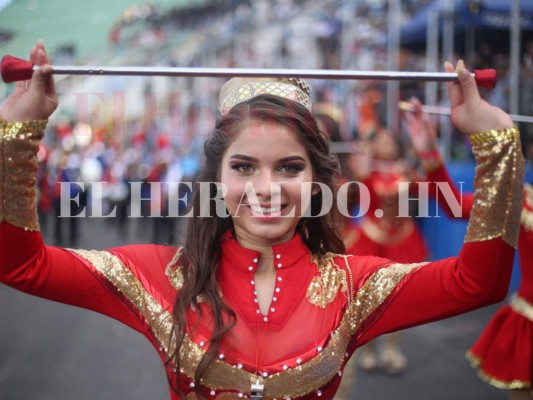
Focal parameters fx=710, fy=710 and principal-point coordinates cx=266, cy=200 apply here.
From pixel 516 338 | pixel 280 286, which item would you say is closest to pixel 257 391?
pixel 280 286

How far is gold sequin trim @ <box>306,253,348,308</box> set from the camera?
1804 millimetres

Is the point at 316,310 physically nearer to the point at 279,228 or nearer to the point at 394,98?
the point at 279,228

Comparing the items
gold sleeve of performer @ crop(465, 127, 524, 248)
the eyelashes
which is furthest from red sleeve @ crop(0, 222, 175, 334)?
gold sleeve of performer @ crop(465, 127, 524, 248)

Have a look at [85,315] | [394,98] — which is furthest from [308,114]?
[394,98]

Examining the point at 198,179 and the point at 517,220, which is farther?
the point at 198,179

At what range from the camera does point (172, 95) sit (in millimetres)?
14734

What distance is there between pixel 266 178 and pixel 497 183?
0.52m

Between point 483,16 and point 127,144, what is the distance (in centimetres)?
1097

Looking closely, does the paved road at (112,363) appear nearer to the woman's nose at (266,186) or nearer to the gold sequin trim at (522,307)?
the gold sequin trim at (522,307)

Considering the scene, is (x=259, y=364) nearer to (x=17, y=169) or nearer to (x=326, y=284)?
(x=326, y=284)

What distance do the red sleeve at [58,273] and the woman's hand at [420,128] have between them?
1.44 m

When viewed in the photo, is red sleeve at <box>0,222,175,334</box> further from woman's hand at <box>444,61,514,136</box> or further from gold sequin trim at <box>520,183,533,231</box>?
gold sequin trim at <box>520,183,533,231</box>

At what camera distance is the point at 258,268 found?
1.87 meters

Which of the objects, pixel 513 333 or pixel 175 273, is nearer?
pixel 175 273
